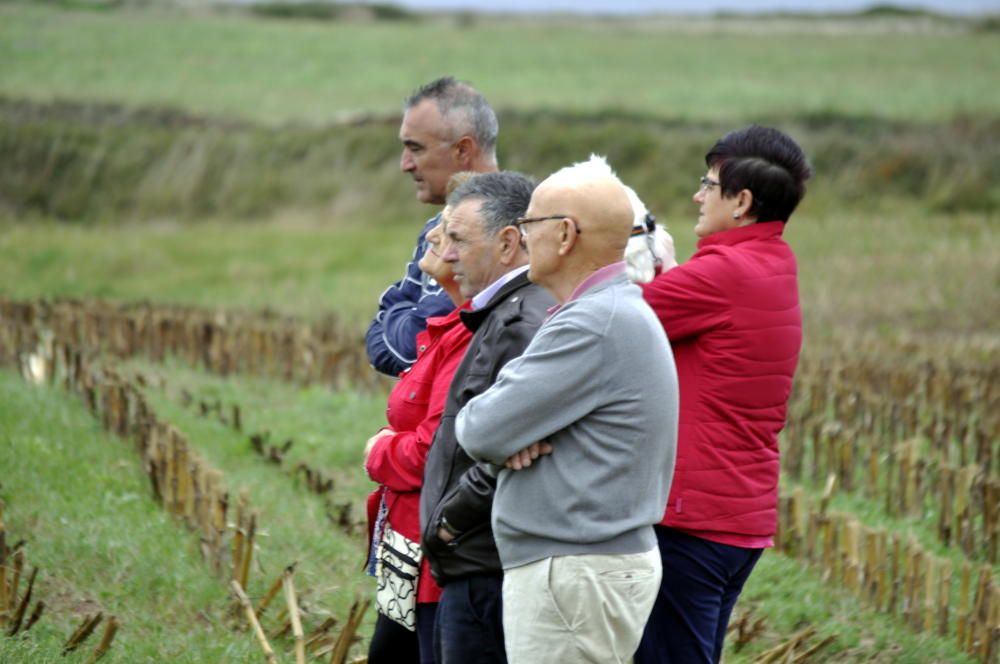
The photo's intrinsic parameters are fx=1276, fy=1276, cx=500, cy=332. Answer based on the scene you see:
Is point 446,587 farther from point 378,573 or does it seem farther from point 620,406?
point 620,406

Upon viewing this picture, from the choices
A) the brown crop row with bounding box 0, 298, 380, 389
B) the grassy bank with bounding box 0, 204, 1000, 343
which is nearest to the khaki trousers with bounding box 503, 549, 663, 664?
the brown crop row with bounding box 0, 298, 380, 389

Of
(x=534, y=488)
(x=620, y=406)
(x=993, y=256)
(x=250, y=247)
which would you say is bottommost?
(x=250, y=247)

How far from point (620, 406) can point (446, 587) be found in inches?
31.0

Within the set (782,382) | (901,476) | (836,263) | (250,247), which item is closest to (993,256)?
(836,263)

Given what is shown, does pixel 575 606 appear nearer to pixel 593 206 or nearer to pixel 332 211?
pixel 593 206

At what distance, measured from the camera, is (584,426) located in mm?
3256

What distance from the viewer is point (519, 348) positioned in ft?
11.4

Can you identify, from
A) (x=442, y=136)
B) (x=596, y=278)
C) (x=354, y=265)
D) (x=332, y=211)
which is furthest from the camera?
(x=332, y=211)

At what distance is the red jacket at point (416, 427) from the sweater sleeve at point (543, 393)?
1.47 feet

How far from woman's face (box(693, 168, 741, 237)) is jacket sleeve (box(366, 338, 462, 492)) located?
885 millimetres

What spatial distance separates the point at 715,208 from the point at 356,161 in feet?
72.3

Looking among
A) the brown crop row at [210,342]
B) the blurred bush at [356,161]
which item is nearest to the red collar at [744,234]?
the brown crop row at [210,342]

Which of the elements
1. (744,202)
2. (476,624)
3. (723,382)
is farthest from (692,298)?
(476,624)

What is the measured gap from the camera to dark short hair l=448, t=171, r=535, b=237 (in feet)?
12.1
